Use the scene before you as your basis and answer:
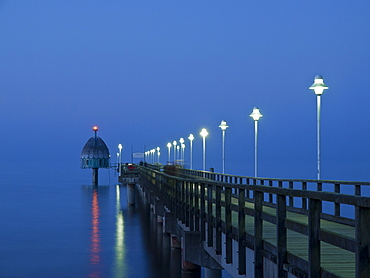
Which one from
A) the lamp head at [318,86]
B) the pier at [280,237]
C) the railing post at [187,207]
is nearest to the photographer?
the pier at [280,237]

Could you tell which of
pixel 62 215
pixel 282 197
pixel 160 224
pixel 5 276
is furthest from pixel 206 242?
pixel 62 215

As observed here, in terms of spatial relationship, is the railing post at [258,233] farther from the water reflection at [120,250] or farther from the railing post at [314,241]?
the water reflection at [120,250]

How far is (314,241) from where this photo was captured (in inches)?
247

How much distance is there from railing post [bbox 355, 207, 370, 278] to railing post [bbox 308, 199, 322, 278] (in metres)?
1.15

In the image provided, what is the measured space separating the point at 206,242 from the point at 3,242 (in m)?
23.8

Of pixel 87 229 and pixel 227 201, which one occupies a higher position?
pixel 227 201

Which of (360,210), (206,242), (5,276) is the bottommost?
(5,276)

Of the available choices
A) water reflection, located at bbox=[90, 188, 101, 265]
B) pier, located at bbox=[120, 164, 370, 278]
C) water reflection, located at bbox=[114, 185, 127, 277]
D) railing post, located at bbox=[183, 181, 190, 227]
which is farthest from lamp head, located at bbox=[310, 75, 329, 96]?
water reflection, located at bbox=[90, 188, 101, 265]

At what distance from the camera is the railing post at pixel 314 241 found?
6238mm

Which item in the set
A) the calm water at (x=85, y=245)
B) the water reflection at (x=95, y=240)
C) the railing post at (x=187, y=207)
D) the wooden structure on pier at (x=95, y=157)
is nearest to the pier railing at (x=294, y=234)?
the railing post at (x=187, y=207)

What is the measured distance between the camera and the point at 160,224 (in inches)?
1630

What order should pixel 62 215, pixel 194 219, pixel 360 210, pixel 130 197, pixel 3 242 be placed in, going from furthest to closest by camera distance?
pixel 130 197, pixel 62 215, pixel 3 242, pixel 194 219, pixel 360 210

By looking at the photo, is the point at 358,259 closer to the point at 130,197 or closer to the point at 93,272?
the point at 93,272

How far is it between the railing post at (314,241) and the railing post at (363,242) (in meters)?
1.15
